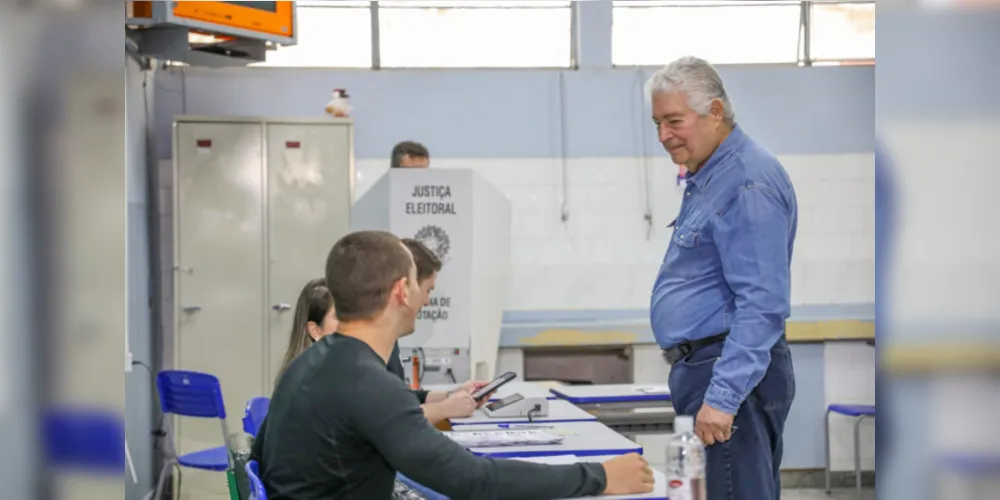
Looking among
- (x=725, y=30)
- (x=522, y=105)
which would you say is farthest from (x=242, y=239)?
(x=725, y=30)

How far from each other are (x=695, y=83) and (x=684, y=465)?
92cm

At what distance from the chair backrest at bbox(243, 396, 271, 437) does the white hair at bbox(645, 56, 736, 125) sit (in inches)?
53.5

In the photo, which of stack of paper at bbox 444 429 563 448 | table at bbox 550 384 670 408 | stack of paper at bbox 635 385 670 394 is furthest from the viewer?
stack of paper at bbox 635 385 670 394

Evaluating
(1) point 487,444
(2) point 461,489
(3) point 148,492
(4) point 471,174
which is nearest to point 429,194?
(4) point 471,174

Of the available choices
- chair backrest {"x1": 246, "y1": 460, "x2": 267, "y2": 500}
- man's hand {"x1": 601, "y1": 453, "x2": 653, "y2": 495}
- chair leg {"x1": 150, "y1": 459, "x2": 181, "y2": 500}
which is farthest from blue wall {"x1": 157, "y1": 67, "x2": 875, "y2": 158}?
man's hand {"x1": 601, "y1": 453, "x2": 653, "y2": 495}

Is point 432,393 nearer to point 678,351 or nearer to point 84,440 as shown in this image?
point 678,351

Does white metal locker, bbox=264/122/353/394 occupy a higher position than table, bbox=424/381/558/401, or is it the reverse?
white metal locker, bbox=264/122/353/394

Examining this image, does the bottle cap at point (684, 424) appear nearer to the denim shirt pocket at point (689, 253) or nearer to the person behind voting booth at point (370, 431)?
the person behind voting booth at point (370, 431)

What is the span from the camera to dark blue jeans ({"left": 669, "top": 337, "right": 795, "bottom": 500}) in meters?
1.97

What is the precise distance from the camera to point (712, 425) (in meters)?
1.95

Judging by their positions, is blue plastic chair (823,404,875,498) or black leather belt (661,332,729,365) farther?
blue plastic chair (823,404,875,498)

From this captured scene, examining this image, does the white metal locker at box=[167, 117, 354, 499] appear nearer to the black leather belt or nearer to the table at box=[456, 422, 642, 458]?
the table at box=[456, 422, 642, 458]

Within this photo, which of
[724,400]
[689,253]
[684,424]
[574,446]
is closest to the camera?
[684,424]

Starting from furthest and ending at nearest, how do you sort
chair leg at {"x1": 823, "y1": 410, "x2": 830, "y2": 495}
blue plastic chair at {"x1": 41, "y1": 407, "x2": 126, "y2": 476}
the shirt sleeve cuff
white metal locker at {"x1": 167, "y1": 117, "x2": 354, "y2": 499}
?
chair leg at {"x1": 823, "y1": 410, "x2": 830, "y2": 495}
white metal locker at {"x1": 167, "y1": 117, "x2": 354, "y2": 499}
the shirt sleeve cuff
blue plastic chair at {"x1": 41, "y1": 407, "x2": 126, "y2": 476}
